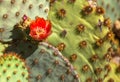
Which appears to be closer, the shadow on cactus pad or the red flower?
the red flower

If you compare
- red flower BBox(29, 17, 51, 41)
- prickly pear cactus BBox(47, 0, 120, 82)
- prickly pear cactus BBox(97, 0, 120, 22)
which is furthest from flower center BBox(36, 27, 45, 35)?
prickly pear cactus BBox(97, 0, 120, 22)

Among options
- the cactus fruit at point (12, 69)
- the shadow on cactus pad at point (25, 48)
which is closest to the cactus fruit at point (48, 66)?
the shadow on cactus pad at point (25, 48)

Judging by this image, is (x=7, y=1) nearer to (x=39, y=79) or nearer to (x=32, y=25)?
(x=32, y=25)

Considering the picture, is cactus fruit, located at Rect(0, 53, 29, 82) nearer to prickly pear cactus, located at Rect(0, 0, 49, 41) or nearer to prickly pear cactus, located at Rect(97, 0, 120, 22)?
prickly pear cactus, located at Rect(0, 0, 49, 41)

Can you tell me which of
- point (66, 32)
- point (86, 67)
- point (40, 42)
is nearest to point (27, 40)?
point (40, 42)

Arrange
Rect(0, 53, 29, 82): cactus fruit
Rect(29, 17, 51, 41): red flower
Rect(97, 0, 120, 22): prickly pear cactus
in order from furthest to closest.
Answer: Rect(97, 0, 120, 22): prickly pear cactus, Rect(29, 17, 51, 41): red flower, Rect(0, 53, 29, 82): cactus fruit

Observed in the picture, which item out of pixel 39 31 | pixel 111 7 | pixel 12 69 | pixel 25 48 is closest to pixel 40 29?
pixel 39 31

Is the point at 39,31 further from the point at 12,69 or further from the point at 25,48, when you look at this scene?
the point at 12,69
